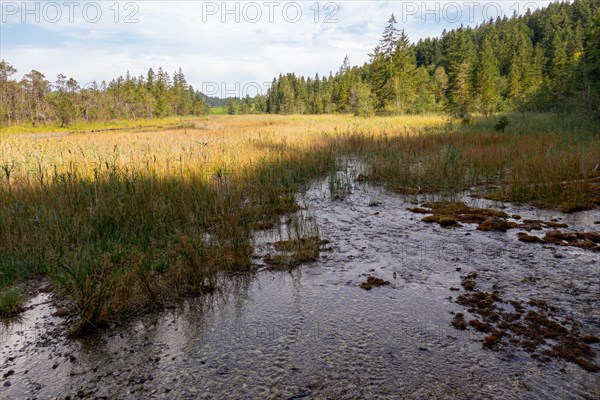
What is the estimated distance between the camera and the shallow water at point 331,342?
2.45m

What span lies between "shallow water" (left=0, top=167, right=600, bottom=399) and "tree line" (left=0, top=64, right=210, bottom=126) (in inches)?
2820

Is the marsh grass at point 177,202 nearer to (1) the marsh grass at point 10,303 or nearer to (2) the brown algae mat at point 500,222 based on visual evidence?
(1) the marsh grass at point 10,303

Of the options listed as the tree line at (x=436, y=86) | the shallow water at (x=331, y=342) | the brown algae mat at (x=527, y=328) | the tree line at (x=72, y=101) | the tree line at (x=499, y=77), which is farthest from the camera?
the tree line at (x=72, y=101)

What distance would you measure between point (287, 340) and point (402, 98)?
56272 millimetres

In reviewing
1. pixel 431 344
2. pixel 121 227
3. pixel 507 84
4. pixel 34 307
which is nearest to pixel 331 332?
pixel 431 344

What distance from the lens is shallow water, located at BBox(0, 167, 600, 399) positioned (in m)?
2.45

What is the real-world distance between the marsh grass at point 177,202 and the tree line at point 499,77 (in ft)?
39.0

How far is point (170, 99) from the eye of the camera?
87312mm

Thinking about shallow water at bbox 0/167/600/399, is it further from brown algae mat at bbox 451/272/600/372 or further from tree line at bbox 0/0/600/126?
tree line at bbox 0/0/600/126

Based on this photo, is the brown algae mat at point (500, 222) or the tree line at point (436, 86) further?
the tree line at point (436, 86)

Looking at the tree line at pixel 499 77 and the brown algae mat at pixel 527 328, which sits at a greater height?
the tree line at pixel 499 77

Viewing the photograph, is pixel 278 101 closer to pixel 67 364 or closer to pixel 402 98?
pixel 402 98

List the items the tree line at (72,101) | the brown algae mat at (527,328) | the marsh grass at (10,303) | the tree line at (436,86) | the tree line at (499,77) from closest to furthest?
the brown algae mat at (527,328) → the marsh grass at (10,303) → the tree line at (499,77) → the tree line at (436,86) → the tree line at (72,101)

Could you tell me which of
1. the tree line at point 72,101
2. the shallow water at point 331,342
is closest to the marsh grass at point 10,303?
the shallow water at point 331,342
